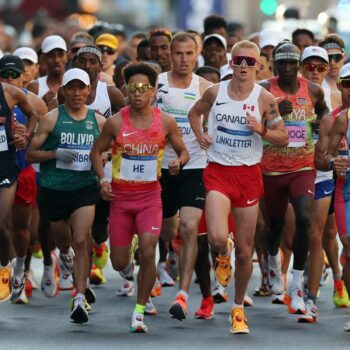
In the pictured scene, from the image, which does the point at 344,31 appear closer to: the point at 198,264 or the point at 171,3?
the point at 198,264

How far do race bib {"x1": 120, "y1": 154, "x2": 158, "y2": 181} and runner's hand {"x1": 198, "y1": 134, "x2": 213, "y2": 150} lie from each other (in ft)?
1.34

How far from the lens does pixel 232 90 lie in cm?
1520

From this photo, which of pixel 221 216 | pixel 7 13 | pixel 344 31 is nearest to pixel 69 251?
pixel 221 216

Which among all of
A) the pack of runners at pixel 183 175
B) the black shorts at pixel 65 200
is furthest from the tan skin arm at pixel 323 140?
the black shorts at pixel 65 200

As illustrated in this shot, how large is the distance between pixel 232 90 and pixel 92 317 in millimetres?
2420

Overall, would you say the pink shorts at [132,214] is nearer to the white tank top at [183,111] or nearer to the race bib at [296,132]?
the white tank top at [183,111]

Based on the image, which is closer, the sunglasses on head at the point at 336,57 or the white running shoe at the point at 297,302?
the white running shoe at the point at 297,302

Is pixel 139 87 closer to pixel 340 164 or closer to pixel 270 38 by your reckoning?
pixel 340 164

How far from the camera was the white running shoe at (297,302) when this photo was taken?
15742 mm

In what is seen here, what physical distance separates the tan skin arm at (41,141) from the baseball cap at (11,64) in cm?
126

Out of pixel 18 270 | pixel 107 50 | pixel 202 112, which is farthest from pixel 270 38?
pixel 202 112

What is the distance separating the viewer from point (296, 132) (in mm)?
16219

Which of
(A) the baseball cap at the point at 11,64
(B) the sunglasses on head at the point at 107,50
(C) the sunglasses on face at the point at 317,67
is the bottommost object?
(A) the baseball cap at the point at 11,64

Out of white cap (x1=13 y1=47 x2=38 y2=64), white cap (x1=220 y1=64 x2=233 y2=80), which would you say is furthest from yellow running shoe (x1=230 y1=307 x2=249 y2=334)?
white cap (x1=13 y1=47 x2=38 y2=64)
